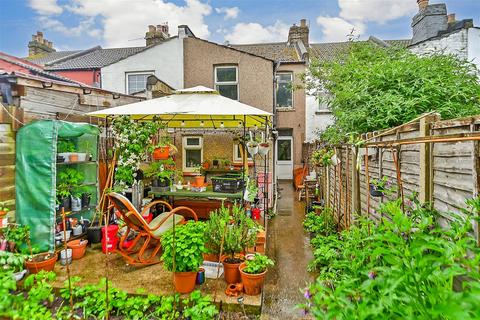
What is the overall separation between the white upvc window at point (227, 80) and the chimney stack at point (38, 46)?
13.8 meters

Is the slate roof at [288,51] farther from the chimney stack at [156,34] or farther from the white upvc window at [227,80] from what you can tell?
the chimney stack at [156,34]

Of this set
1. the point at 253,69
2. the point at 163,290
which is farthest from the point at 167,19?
the point at 163,290

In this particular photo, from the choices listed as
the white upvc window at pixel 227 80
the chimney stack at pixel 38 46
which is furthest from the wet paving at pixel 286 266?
the chimney stack at pixel 38 46

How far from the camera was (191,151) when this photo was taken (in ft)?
29.1

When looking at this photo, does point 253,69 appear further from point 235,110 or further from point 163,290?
point 163,290

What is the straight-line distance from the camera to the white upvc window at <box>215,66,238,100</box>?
9.68 meters

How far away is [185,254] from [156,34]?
1174 cm

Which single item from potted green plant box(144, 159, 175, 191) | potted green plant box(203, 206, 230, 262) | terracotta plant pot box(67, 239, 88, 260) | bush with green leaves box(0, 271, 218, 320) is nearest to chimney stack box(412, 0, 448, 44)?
potted green plant box(144, 159, 175, 191)

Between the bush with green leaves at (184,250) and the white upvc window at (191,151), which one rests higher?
the white upvc window at (191,151)

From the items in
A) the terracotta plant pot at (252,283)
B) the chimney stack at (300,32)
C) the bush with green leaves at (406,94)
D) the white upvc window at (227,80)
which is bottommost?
the terracotta plant pot at (252,283)

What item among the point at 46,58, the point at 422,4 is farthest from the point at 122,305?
the point at 46,58

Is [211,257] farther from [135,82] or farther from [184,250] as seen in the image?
[135,82]

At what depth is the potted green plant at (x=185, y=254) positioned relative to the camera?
3.08m

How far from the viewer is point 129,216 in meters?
3.71
